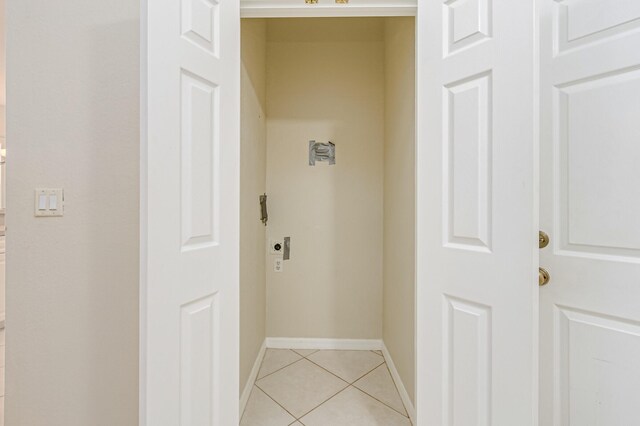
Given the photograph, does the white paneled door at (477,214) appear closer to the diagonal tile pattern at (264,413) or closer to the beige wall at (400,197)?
the beige wall at (400,197)

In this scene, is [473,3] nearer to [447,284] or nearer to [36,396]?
[447,284]

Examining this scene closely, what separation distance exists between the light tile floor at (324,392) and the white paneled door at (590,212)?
946 mm

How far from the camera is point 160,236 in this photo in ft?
3.15

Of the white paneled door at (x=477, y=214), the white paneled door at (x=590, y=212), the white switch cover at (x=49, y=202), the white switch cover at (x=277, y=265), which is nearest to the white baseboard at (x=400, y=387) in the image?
the white paneled door at (x=477, y=214)

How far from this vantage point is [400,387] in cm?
188

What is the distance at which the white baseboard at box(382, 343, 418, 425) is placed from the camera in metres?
1.63

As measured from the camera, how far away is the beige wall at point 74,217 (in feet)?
3.93

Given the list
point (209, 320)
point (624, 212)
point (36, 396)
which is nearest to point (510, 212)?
point (624, 212)

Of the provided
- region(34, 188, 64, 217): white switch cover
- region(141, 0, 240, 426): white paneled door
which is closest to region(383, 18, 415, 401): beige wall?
region(141, 0, 240, 426): white paneled door

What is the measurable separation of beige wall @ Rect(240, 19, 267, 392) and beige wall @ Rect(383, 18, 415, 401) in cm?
109

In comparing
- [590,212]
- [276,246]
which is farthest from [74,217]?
[590,212]

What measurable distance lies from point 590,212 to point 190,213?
1.57 meters

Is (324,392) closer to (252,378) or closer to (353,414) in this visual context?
(353,414)

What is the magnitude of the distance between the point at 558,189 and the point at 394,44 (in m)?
1.65
